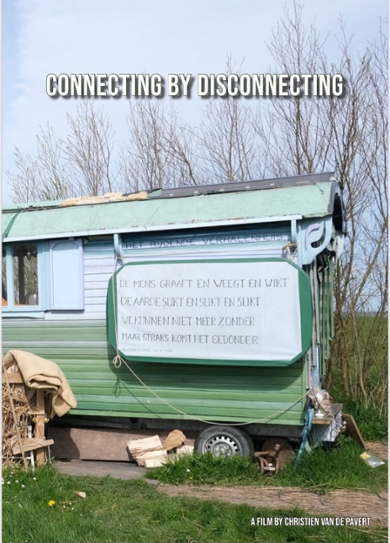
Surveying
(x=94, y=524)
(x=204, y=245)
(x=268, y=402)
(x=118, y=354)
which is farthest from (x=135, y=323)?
(x=94, y=524)

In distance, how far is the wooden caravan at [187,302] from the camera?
7.19 metres

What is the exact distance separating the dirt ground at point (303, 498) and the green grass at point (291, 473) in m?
0.14

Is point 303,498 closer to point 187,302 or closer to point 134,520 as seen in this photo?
point 134,520

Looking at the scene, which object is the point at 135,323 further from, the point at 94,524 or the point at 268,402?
the point at 94,524

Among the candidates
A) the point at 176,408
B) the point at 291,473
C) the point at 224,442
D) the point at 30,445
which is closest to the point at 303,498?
the point at 291,473

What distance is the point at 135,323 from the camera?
25.7ft

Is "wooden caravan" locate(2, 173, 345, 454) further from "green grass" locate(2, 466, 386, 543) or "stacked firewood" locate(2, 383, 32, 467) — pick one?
"green grass" locate(2, 466, 386, 543)

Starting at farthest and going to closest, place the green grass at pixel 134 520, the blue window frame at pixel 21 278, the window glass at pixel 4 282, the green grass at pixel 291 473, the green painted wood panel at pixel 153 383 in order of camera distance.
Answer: the window glass at pixel 4 282 → the blue window frame at pixel 21 278 → the green painted wood panel at pixel 153 383 → the green grass at pixel 291 473 → the green grass at pixel 134 520

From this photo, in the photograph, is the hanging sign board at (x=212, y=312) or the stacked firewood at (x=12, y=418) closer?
the hanging sign board at (x=212, y=312)

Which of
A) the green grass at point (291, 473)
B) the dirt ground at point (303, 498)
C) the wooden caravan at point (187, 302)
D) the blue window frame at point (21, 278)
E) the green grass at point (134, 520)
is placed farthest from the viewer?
the blue window frame at point (21, 278)

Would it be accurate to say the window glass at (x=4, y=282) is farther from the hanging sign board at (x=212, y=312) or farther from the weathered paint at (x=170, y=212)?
the hanging sign board at (x=212, y=312)

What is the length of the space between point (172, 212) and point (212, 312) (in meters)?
1.43

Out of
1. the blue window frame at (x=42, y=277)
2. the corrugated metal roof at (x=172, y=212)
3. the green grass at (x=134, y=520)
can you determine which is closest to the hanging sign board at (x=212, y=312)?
the corrugated metal roof at (x=172, y=212)

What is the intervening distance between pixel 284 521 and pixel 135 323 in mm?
3147
